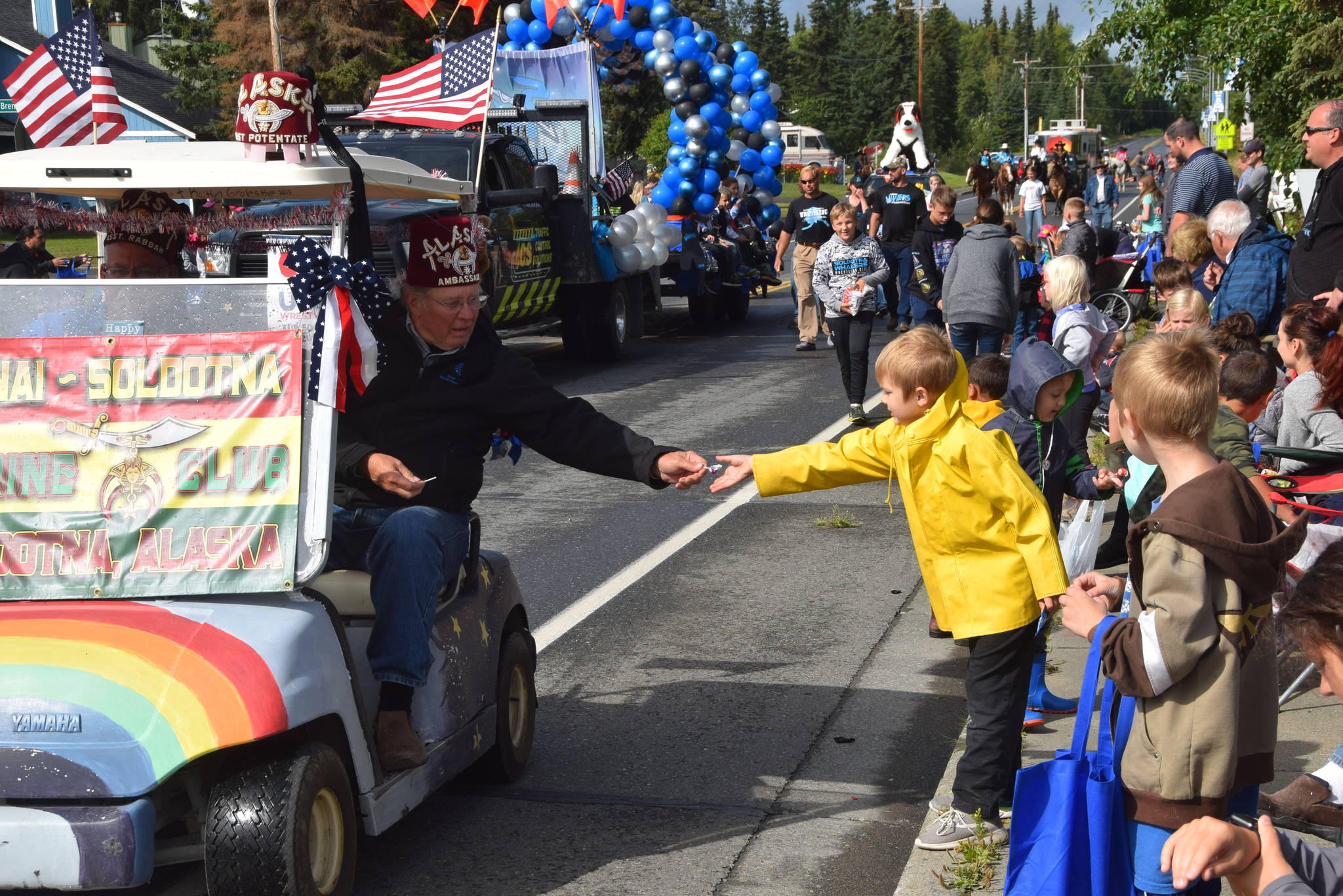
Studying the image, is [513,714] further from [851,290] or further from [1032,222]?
[1032,222]

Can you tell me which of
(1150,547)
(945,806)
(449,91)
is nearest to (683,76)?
(449,91)

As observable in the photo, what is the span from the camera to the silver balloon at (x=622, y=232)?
50.6 feet

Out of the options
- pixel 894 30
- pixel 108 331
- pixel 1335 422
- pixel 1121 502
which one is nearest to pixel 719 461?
pixel 108 331

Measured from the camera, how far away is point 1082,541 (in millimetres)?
5262

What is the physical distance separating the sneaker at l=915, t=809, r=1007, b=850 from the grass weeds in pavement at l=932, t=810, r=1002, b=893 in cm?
2

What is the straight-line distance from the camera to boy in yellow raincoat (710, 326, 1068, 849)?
3980 mm

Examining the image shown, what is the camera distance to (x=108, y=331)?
4.04m

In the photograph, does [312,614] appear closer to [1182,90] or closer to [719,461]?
[719,461]

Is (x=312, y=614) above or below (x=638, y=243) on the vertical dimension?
below

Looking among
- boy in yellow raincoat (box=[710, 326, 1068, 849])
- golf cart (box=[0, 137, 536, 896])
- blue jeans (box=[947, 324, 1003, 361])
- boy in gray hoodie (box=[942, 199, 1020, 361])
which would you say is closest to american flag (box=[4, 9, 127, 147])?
golf cart (box=[0, 137, 536, 896])

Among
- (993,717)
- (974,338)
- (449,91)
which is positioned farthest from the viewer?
(974,338)

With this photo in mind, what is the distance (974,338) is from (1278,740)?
579 cm

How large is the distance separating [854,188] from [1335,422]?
12715 mm

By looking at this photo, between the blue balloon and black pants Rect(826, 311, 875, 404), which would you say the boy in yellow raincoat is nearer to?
black pants Rect(826, 311, 875, 404)
